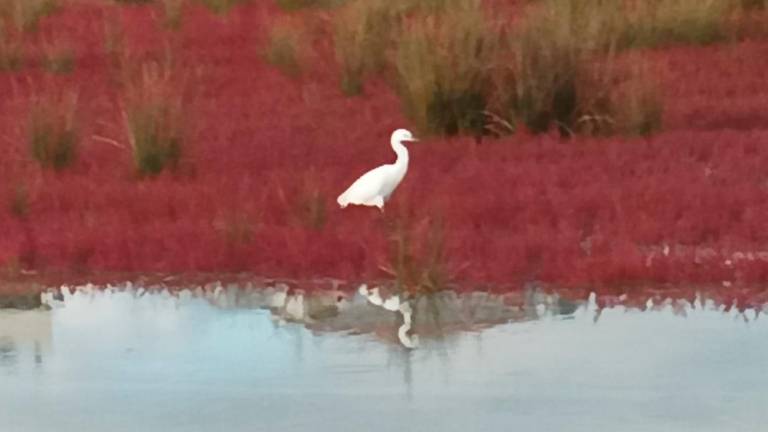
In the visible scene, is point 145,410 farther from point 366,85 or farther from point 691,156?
point 366,85

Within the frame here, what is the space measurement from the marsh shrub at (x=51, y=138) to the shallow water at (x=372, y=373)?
3676mm

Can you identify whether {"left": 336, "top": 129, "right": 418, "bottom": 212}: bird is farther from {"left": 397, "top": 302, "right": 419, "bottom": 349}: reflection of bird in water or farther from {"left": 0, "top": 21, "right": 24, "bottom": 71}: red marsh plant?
{"left": 0, "top": 21, "right": 24, "bottom": 71}: red marsh plant

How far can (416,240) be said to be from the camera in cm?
848

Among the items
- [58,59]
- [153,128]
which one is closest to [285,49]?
[58,59]

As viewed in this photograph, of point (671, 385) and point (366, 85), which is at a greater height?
point (366, 85)

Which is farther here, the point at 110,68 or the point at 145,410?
the point at 110,68

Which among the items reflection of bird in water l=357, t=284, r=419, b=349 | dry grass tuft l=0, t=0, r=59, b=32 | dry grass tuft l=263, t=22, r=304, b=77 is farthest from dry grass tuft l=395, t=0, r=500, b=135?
dry grass tuft l=0, t=0, r=59, b=32

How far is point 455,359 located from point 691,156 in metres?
5.05

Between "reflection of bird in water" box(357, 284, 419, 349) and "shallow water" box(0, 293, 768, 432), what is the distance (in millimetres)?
90

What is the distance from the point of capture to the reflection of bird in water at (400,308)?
7.70m

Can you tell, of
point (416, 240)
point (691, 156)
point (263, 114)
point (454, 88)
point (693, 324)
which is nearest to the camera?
point (693, 324)

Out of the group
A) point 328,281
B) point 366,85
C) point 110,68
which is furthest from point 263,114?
point 328,281

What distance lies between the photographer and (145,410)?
667 cm

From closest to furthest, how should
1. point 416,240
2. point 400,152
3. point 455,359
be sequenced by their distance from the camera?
point 455,359 → point 416,240 → point 400,152
